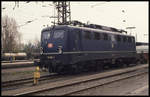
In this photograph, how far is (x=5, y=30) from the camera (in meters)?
56.6

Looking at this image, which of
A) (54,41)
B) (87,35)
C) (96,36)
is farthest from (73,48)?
(96,36)

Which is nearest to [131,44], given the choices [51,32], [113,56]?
[113,56]

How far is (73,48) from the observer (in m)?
16.7

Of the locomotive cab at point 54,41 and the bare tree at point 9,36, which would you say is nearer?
the locomotive cab at point 54,41

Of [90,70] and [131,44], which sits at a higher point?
[131,44]

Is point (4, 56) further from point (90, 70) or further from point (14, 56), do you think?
point (90, 70)

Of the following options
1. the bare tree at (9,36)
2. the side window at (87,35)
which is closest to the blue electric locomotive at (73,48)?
the side window at (87,35)

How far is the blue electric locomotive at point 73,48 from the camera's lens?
645 inches

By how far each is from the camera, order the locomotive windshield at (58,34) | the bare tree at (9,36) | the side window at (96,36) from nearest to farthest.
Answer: the locomotive windshield at (58,34) < the side window at (96,36) < the bare tree at (9,36)

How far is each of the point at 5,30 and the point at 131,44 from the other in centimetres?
3796

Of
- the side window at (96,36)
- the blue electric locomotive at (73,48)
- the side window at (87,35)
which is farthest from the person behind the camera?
the side window at (96,36)

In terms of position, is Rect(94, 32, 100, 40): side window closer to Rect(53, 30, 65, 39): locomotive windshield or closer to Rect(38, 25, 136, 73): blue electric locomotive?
Rect(38, 25, 136, 73): blue electric locomotive

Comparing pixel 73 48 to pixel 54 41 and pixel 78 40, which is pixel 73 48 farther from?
pixel 54 41

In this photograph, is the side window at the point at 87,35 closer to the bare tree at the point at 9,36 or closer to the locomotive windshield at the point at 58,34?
the locomotive windshield at the point at 58,34
